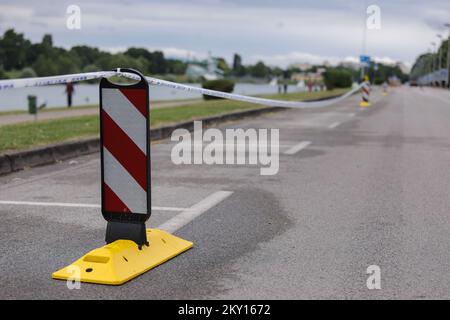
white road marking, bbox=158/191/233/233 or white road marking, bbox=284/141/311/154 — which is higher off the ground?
white road marking, bbox=284/141/311/154

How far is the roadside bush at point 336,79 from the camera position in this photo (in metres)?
65.4

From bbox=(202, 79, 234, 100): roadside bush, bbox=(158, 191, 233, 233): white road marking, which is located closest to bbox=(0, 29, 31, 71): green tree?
bbox=(202, 79, 234, 100): roadside bush

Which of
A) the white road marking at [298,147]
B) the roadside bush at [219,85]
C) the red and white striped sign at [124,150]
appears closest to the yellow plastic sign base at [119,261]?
the red and white striped sign at [124,150]

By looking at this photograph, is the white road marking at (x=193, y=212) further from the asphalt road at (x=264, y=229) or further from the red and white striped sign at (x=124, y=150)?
the red and white striped sign at (x=124, y=150)

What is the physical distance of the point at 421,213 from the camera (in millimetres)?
6402

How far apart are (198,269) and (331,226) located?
1763mm

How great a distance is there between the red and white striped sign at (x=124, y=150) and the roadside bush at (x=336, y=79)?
201 feet

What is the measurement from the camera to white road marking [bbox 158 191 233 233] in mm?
5768

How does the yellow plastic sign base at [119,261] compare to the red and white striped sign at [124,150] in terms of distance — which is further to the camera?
the red and white striped sign at [124,150]

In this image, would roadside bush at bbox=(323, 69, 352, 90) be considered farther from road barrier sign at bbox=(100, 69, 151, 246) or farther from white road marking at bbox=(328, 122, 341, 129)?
road barrier sign at bbox=(100, 69, 151, 246)

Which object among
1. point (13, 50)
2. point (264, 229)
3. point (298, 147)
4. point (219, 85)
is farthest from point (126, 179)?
point (13, 50)

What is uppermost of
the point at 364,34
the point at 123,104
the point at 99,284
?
the point at 364,34
